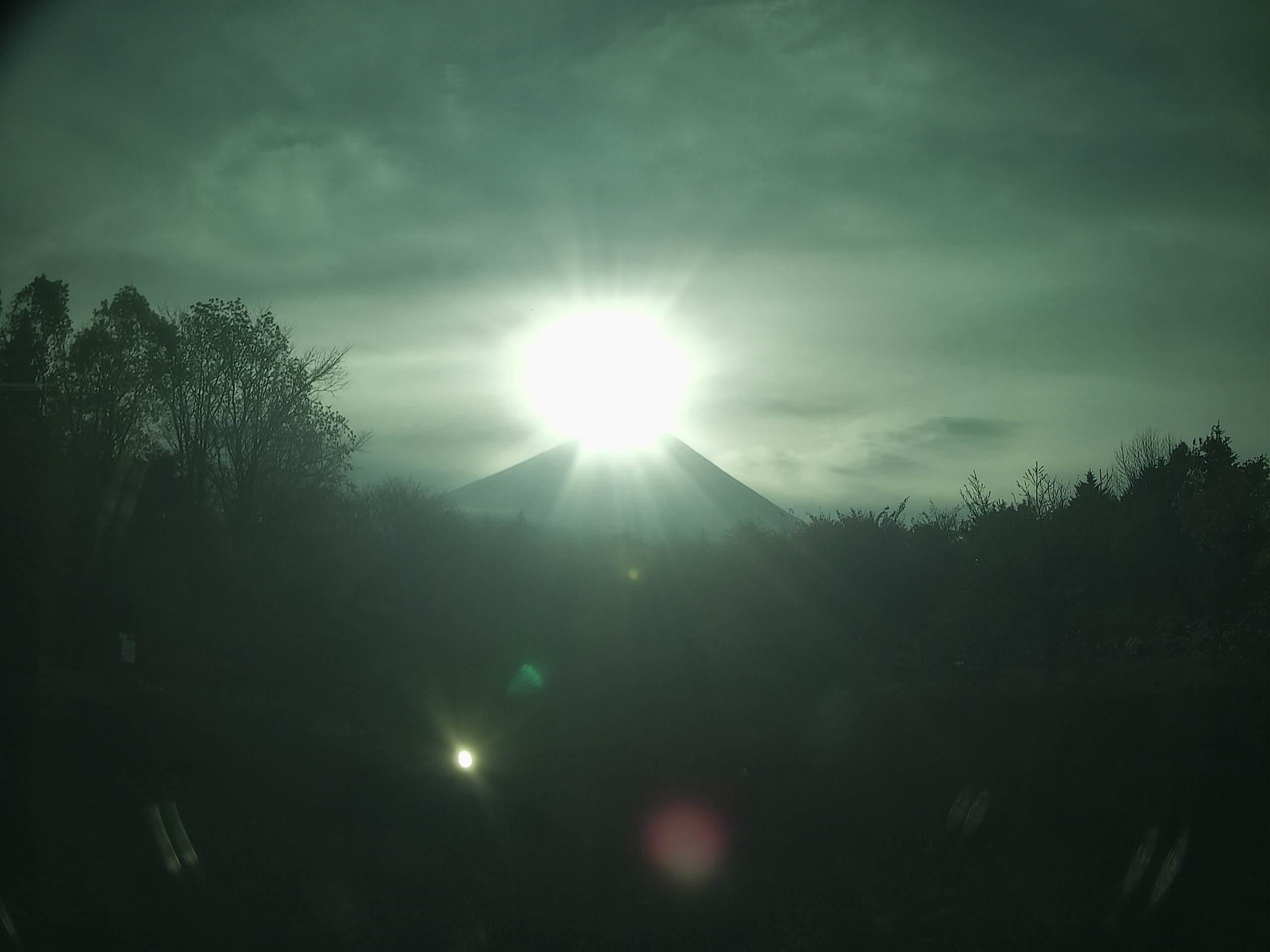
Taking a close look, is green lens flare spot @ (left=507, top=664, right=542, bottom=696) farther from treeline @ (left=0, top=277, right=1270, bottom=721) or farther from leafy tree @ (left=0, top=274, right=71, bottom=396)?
leafy tree @ (left=0, top=274, right=71, bottom=396)

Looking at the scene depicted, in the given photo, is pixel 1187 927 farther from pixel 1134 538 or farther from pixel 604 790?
pixel 1134 538

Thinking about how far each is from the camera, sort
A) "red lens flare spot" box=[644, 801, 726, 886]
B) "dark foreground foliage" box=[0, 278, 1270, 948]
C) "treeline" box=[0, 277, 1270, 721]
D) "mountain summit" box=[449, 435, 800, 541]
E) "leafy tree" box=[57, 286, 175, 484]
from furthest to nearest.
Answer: "mountain summit" box=[449, 435, 800, 541]
"leafy tree" box=[57, 286, 175, 484]
"treeline" box=[0, 277, 1270, 721]
"red lens flare spot" box=[644, 801, 726, 886]
"dark foreground foliage" box=[0, 278, 1270, 948]

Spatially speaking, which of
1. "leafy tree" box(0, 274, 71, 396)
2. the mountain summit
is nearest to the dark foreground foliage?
"leafy tree" box(0, 274, 71, 396)

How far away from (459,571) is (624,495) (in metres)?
37.4

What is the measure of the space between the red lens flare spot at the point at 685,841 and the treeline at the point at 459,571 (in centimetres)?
1190

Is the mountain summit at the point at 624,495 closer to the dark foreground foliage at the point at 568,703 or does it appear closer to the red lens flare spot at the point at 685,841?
the dark foreground foliage at the point at 568,703

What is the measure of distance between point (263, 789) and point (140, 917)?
16.1 ft

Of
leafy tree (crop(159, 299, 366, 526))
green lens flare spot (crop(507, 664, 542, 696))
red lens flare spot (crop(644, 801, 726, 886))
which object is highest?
leafy tree (crop(159, 299, 366, 526))

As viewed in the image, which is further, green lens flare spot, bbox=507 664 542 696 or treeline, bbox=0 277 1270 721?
green lens flare spot, bbox=507 664 542 696

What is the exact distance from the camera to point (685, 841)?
56.4 feet

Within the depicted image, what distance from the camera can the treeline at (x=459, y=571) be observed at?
87.8 feet

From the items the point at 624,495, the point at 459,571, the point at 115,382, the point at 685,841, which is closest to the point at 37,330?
the point at 115,382

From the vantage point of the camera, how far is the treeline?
87.8ft

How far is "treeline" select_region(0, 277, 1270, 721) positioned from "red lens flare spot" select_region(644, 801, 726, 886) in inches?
468
